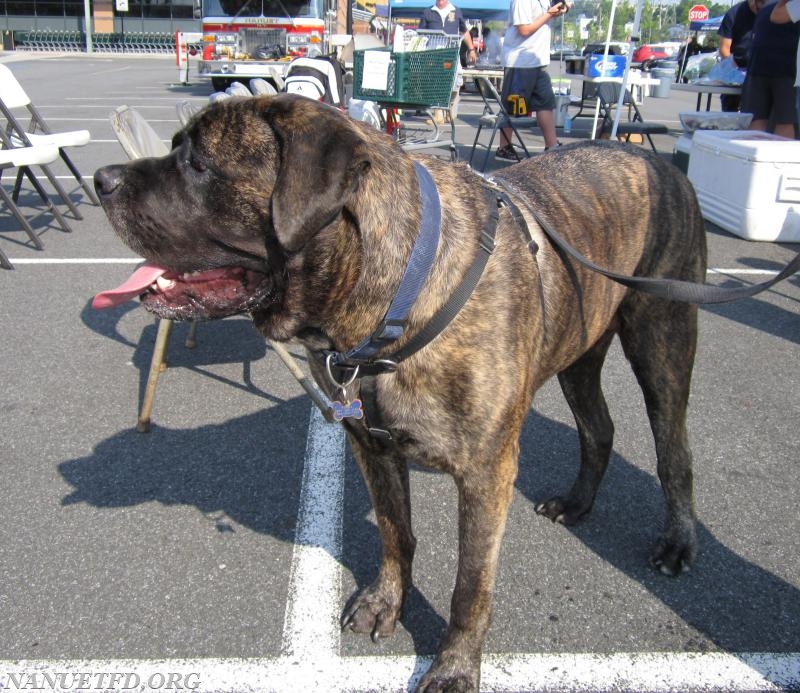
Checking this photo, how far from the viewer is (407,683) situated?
2.24 m

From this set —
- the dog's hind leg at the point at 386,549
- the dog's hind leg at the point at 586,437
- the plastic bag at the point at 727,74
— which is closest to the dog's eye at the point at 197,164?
the dog's hind leg at the point at 386,549

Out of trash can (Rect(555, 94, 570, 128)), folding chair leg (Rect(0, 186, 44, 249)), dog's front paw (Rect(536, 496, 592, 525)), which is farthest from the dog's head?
trash can (Rect(555, 94, 570, 128))

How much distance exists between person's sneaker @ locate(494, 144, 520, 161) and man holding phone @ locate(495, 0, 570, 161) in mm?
601

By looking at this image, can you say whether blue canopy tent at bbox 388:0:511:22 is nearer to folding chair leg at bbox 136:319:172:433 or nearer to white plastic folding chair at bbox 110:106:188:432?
white plastic folding chair at bbox 110:106:188:432

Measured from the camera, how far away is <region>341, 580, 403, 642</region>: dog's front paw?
242cm

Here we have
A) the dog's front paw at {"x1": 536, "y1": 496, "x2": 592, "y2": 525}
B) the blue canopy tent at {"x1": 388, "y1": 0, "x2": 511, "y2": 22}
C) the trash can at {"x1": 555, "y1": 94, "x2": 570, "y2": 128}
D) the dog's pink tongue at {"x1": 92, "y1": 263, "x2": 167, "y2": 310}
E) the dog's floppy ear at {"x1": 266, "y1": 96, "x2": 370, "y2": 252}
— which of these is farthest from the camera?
the blue canopy tent at {"x1": 388, "y1": 0, "x2": 511, "y2": 22}

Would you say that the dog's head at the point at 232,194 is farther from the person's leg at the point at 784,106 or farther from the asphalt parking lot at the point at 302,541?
the person's leg at the point at 784,106

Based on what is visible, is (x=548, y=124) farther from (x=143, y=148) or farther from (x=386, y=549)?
(x=386, y=549)

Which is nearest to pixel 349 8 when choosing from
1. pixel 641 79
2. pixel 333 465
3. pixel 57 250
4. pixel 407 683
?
pixel 641 79

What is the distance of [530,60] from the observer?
28.6 ft

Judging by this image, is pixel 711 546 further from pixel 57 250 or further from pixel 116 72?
pixel 116 72

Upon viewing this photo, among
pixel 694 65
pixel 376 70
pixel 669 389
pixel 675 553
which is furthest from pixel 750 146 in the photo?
pixel 694 65

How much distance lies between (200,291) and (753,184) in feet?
19.9

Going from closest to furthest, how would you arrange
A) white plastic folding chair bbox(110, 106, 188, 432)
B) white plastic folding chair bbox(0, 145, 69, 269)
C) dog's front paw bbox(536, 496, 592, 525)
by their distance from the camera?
1. dog's front paw bbox(536, 496, 592, 525)
2. white plastic folding chair bbox(110, 106, 188, 432)
3. white plastic folding chair bbox(0, 145, 69, 269)
